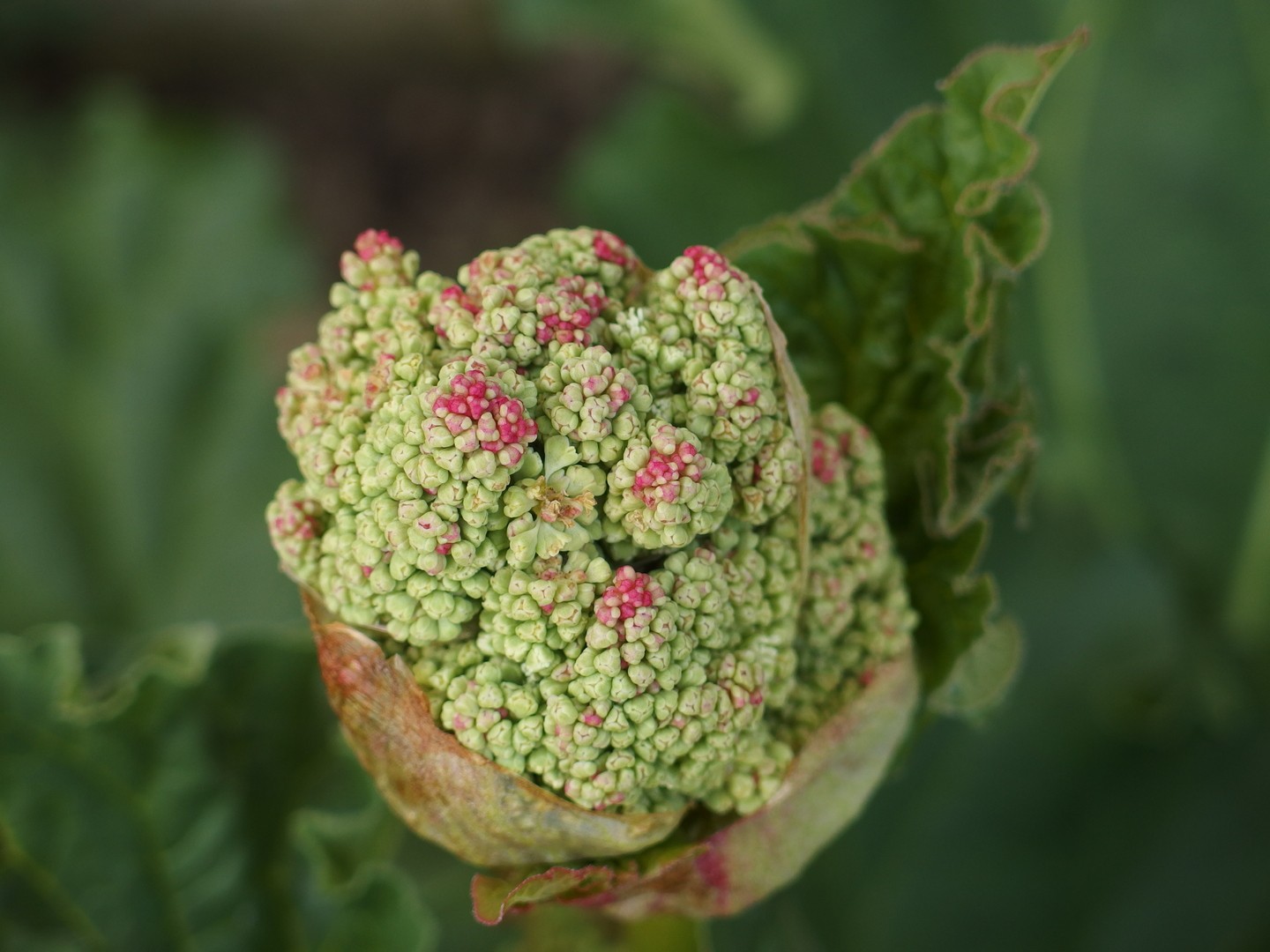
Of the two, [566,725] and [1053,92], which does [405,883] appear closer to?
[566,725]

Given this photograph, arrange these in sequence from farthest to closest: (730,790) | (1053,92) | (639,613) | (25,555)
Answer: (25,555) < (1053,92) < (730,790) < (639,613)

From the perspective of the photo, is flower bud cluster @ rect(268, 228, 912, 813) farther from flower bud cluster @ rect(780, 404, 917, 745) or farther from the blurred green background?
the blurred green background

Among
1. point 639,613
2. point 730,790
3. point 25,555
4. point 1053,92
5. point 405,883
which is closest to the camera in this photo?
point 639,613

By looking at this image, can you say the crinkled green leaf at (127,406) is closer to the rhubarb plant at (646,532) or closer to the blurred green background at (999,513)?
the blurred green background at (999,513)

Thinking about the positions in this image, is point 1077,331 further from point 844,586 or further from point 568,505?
point 568,505

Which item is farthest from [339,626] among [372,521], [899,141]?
[899,141]

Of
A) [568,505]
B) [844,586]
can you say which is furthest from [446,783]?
[844,586]

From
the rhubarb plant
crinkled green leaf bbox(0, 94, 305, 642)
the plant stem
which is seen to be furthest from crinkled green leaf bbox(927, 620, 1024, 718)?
crinkled green leaf bbox(0, 94, 305, 642)
